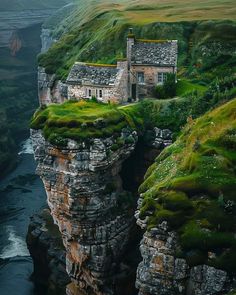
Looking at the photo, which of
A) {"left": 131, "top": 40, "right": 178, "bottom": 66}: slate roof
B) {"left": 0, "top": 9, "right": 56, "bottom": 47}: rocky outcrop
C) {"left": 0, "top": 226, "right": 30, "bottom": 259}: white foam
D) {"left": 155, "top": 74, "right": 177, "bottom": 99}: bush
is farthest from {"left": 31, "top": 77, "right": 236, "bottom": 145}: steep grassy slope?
{"left": 0, "top": 9, "right": 56, "bottom": 47}: rocky outcrop

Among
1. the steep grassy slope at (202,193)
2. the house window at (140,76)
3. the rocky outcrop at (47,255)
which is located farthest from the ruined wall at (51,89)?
the steep grassy slope at (202,193)

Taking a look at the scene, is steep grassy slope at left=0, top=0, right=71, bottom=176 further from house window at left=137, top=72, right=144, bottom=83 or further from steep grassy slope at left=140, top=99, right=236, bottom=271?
steep grassy slope at left=140, top=99, right=236, bottom=271

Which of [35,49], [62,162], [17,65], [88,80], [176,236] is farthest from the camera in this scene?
[35,49]

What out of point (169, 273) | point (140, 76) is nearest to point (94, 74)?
point (140, 76)

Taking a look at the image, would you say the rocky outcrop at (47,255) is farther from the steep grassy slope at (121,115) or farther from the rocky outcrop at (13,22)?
the rocky outcrop at (13,22)

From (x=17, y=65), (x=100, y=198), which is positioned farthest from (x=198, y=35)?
(x=17, y=65)

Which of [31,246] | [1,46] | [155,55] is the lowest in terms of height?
[31,246]

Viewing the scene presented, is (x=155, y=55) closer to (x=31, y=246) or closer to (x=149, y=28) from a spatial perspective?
(x=149, y=28)
